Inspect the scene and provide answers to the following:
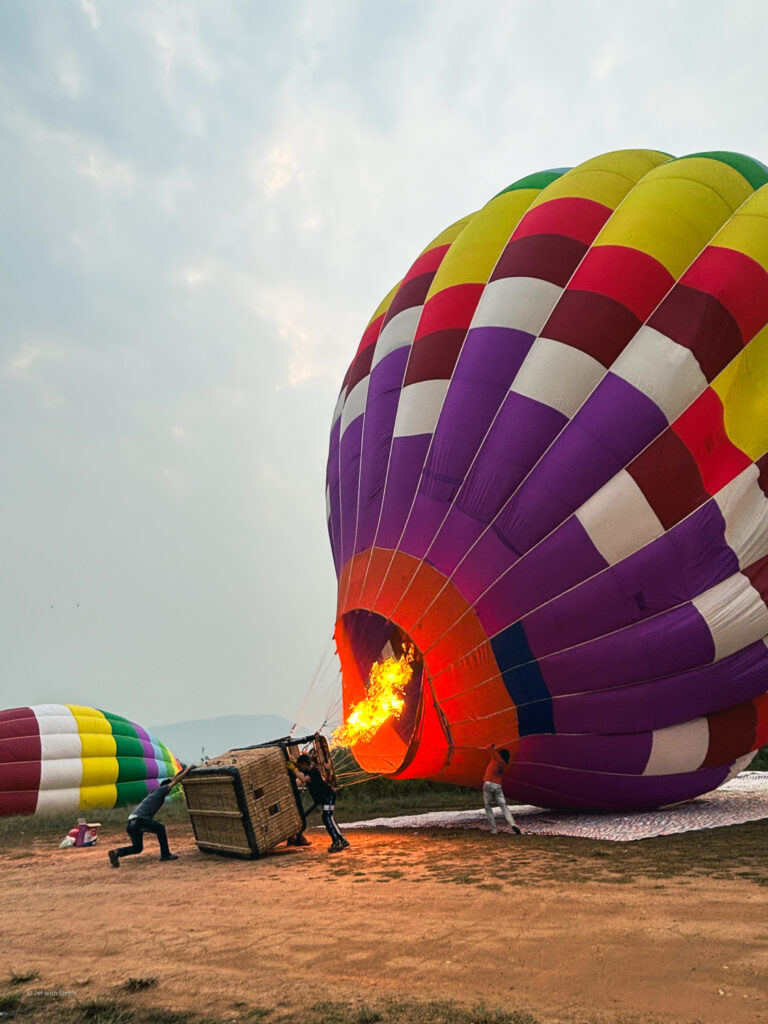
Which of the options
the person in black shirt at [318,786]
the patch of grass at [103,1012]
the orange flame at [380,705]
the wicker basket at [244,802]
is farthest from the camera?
the orange flame at [380,705]

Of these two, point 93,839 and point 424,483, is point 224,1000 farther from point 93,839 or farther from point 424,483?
point 93,839

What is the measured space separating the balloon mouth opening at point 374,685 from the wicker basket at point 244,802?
0.77 metres

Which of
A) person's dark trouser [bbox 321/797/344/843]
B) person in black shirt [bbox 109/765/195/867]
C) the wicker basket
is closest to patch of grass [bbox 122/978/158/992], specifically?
the wicker basket

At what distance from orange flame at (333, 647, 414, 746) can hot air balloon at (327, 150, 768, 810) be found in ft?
1.13

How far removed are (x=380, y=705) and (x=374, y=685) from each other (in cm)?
26

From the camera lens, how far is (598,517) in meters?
6.08

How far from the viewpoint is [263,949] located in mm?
3408

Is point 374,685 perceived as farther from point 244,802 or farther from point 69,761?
point 69,761

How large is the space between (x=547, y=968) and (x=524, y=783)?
392cm

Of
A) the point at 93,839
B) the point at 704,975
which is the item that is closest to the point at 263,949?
the point at 704,975

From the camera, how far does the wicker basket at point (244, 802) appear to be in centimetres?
623

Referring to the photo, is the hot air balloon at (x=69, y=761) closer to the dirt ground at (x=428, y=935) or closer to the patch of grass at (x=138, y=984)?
the dirt ground at (x=428, y=935)

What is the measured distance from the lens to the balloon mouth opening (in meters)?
7.17

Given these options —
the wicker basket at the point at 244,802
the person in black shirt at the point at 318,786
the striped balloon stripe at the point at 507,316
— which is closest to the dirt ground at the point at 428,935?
the wicker basket at the point at 244,802
